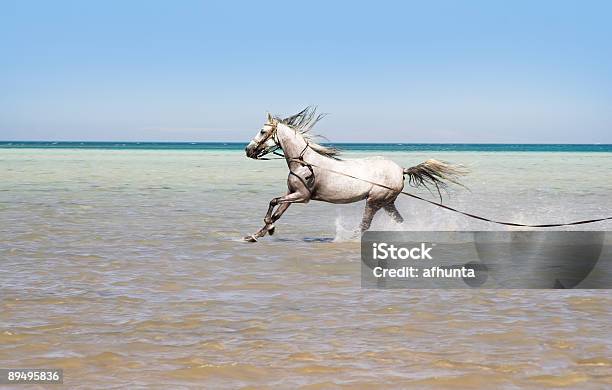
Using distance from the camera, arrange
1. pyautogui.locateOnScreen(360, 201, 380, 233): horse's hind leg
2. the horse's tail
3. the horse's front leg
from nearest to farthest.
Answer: the horse's front leg
pyautogui.locateOnScreen(360, 201, 380, 233): horse's hind leg
the horse's tail

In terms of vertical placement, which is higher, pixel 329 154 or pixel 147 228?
pixel 329 154

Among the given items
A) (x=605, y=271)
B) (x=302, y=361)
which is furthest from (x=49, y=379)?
(x=605, y=271)

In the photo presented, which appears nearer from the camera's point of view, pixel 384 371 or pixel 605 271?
pixel 384 371

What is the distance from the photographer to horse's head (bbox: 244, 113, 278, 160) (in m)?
12.2

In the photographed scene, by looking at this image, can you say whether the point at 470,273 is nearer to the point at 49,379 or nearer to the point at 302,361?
the point at 302,361

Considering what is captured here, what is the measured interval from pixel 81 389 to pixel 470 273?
18.5 feet

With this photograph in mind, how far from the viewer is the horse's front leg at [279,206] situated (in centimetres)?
1205

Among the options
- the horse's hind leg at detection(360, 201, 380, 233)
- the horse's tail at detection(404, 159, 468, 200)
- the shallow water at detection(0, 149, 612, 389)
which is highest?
the horse's tail at detection(404, 159, 468, 200)

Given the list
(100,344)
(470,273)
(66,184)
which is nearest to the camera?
(100,344)

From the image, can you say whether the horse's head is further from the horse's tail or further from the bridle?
the horse's tail

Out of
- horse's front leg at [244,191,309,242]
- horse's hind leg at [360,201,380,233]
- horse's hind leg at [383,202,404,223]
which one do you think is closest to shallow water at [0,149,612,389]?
horse's front leg at [244,191,309,242]

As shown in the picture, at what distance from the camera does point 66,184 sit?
94.1 feet

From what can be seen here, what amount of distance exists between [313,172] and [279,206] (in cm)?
70

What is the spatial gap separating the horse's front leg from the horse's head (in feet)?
2.46
